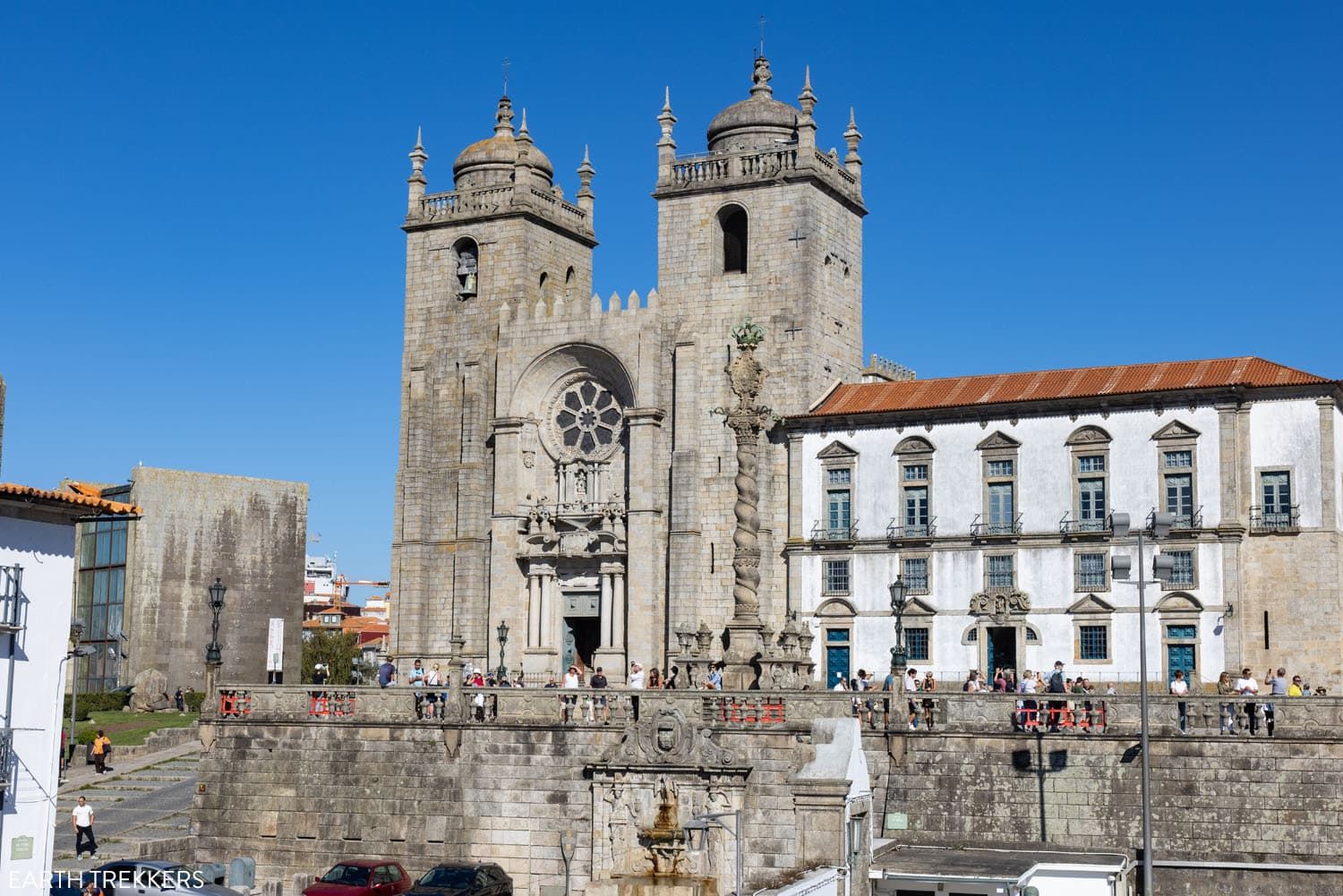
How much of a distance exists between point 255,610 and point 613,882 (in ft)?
116

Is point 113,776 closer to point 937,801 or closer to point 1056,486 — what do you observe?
point 937,801

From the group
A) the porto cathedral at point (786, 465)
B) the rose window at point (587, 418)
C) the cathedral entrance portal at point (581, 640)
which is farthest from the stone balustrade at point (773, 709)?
the rose window at point (587, 418)

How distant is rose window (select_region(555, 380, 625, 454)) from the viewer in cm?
5616

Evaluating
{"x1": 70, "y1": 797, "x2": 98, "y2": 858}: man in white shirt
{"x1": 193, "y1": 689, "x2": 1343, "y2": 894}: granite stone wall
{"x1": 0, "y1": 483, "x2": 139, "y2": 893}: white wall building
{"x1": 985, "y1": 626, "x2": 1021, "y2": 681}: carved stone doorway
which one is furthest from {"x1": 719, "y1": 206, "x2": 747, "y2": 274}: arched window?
{"x1": 0, "y1": 483, "x2": 139, "y2": 893}: white wall building

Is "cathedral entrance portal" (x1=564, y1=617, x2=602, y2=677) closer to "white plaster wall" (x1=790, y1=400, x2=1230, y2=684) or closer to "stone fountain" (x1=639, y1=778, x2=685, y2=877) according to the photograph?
"white plaster wall" (x1=790, y1=400, x2=1230, y2=684)

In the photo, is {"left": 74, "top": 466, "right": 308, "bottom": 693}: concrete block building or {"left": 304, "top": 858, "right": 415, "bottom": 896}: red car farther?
{"left": 74, "top": 466, "right": 308, "bottom": 693}: concrete block building

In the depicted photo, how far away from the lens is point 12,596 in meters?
28.1

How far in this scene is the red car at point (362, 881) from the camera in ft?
102

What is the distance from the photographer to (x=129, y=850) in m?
34.8

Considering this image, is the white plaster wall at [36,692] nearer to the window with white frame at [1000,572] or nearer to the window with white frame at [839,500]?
the window with white frame at [839,500]

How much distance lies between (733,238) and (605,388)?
6.51m

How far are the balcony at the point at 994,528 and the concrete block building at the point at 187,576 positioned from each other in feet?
87.7

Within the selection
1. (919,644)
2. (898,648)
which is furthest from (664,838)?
(919,644)

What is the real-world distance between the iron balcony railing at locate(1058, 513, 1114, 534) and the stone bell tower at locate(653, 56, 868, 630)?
7903 mm
